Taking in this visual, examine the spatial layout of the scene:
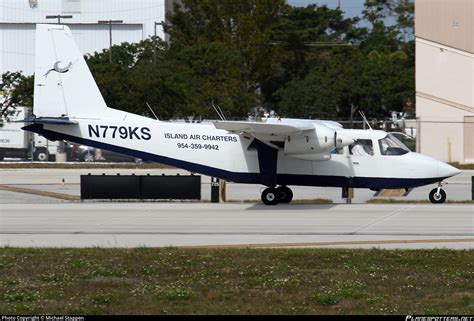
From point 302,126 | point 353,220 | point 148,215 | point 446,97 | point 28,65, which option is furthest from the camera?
point 28,65

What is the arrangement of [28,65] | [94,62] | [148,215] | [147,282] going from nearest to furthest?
[147,282] → [148,215] → [94,62] → [28,65]

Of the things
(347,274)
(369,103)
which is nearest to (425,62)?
(369,103)

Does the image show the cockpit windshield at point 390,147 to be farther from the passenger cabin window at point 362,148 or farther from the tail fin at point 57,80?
the tail fin at point 57,80

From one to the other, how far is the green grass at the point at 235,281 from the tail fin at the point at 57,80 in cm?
1085

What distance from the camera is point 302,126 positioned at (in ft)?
87.5

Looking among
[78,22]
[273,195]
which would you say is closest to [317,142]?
[273,195]

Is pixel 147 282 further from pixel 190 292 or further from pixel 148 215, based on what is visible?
pixel 148 215

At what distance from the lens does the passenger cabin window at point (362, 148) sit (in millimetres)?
27328

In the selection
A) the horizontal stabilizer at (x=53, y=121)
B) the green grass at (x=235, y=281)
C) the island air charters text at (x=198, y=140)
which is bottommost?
the green grass at (x=235, y=281)

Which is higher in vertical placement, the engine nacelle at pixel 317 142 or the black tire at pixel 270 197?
the engine nacelle at pixel 317 142

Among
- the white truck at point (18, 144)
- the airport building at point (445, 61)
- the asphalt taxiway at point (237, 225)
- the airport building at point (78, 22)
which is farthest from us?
the airport building at point (78, 22)

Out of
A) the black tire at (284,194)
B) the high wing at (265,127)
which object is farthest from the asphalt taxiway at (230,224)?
the high wing at (265,127)

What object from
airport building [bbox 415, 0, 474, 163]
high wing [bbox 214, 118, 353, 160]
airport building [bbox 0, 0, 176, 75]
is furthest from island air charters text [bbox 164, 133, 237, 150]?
airport building [bbox 0, 0, 176, 75]

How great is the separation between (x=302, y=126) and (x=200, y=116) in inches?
1175
